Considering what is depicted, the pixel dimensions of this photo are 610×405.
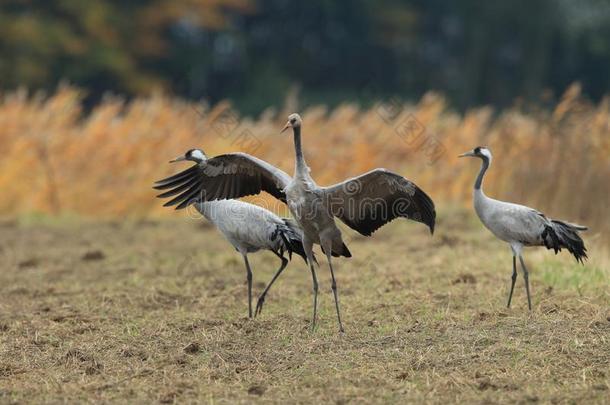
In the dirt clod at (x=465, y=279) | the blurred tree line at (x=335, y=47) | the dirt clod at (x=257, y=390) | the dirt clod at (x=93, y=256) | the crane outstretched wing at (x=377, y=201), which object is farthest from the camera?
the blurred tree line at (x=335, y=47)

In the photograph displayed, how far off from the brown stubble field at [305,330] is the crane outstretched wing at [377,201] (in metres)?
0.64

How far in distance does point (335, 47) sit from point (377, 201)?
29.2 m

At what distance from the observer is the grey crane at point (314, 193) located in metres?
6.68

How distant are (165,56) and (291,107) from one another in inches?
758

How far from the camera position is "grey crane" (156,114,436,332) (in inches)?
263

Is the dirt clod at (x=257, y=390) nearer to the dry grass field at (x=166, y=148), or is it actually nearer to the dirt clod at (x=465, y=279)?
the dirt clod at (x=465, y=279)

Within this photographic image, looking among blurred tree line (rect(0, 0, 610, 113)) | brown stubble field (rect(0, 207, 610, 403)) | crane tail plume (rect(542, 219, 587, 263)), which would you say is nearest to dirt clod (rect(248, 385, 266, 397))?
brown stubble field (rect(0, 207, 610, 403))

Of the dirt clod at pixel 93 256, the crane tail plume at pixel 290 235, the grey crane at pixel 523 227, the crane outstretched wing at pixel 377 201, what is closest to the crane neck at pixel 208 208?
the crane tail plume at pixel 290 235

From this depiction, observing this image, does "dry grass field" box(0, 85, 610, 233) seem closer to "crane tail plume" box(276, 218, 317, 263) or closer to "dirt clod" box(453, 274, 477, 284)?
"dirt clod" box(453, 274, 477, 284)

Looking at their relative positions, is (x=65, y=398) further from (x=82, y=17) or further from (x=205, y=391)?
(x=82, y=17)

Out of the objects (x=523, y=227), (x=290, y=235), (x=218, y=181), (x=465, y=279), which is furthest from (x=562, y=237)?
(x=218, y=181)

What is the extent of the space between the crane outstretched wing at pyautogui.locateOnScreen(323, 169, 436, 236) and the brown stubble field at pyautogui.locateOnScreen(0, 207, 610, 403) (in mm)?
641

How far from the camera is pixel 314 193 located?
6691 millimetres

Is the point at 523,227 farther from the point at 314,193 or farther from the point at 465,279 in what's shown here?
the point at 314,193
